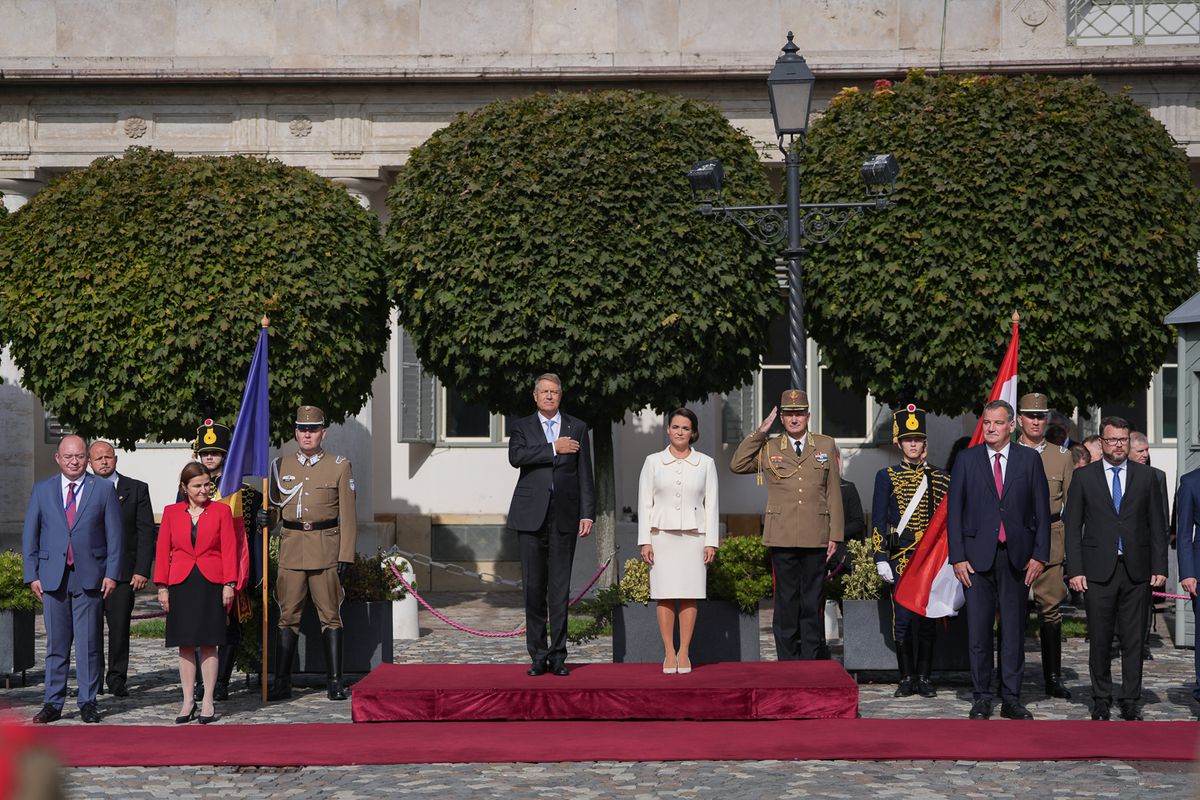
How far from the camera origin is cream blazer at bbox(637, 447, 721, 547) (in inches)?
404

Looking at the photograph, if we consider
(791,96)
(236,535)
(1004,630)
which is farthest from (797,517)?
(236,535)

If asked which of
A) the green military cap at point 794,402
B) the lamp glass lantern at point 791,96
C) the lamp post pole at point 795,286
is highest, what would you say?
the lamp glass lantern at point 791,96

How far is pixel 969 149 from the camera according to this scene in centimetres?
1471

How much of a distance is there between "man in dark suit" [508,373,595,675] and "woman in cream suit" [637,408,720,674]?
42 cm

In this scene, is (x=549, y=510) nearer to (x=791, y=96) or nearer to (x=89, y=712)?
(x=89, y=712)

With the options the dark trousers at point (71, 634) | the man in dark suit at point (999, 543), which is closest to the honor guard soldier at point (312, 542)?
the dark trousers at point (71, 634)

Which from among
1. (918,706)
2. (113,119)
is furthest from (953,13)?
(918,706)

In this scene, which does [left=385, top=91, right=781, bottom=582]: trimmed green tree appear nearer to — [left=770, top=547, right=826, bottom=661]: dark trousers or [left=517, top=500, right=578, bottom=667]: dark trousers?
[left=770, top=547, right=826, bottom=661]: dark trousers

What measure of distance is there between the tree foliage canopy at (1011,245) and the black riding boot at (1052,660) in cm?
406

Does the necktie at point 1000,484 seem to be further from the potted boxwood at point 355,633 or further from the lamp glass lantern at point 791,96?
the potted boxwood at point 355,633

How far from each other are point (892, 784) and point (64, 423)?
10.7 metres

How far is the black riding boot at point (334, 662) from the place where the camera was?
10922mm

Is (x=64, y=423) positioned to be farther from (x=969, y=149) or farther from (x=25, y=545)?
(x=969, y=149)

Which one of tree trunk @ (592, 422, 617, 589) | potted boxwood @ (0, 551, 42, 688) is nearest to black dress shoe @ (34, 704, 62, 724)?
potted boxwood @ (0, 551, 42, 688)
